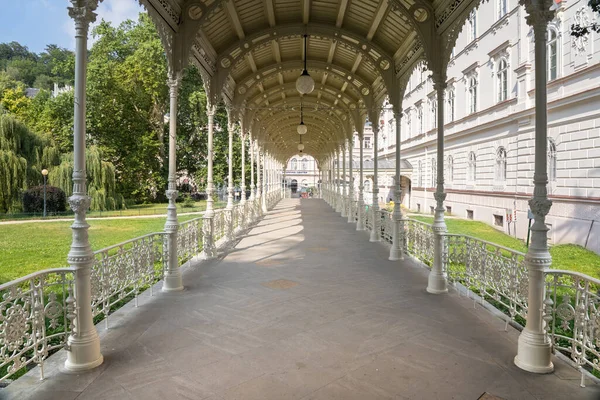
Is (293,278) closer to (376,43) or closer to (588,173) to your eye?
(376,43)

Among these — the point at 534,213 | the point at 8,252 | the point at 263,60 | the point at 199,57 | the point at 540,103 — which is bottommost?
the point at 8,252

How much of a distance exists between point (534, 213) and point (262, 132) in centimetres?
1902

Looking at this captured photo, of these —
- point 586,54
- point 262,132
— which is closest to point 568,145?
point 586,54

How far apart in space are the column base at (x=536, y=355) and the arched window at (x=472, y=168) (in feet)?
68.3

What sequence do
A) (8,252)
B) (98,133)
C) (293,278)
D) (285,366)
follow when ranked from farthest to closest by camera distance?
(98,133), (8,252), (293,278), (285,366)

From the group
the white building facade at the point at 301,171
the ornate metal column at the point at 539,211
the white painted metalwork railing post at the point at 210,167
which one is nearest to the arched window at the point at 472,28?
the white painted metalwork railing post at the point at 210,167

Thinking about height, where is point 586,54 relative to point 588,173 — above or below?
above

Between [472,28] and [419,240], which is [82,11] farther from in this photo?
[472,28]

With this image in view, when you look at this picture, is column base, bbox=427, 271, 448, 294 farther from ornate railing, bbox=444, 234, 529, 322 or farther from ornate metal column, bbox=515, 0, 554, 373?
ornate metal column, bbox=515, 0, 554, 373

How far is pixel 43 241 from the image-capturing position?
15.2m

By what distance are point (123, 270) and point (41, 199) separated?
935 inches

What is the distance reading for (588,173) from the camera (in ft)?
44.7

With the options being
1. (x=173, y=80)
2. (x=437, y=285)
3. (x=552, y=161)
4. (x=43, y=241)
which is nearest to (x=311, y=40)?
(x=173, y=80)

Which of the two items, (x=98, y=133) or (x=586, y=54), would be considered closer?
(x=586, y=54)
